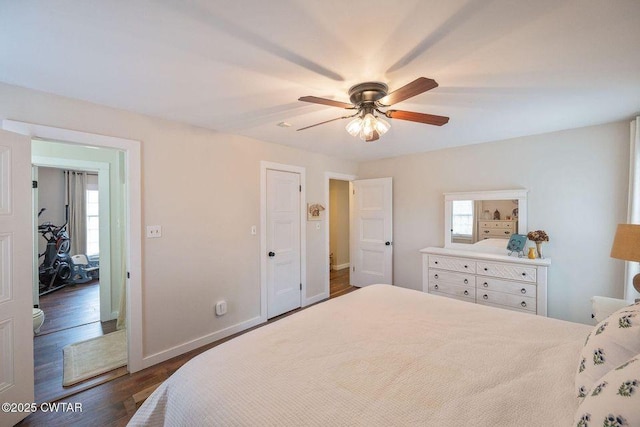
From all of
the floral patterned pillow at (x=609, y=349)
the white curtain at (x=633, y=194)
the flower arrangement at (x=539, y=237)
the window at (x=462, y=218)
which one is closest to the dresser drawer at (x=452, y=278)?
the window at (x=462, y=218)

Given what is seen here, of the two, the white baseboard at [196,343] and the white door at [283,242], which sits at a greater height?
the white door at [283,242]

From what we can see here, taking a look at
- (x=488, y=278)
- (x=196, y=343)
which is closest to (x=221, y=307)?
(x=196, y=343)

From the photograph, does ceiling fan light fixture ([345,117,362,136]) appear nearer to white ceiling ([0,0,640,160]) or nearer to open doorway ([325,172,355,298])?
white ceiling ([0,0,640,160])

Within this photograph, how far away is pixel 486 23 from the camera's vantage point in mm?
1220

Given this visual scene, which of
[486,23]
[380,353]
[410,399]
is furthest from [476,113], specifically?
[410,399]

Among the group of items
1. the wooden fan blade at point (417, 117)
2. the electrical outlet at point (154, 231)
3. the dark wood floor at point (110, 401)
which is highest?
the wooden fan blade at point (417, 117)

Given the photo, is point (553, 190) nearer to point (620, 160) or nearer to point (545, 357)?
point (620, 160)

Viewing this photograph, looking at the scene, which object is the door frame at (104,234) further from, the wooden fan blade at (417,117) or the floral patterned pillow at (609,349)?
the floral patterned pillow at (609,349)

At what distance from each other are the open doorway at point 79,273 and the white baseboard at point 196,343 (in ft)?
0.71

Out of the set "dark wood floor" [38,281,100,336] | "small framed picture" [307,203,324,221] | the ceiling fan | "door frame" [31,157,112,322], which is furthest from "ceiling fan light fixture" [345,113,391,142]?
"dark wood floor" [38,281,100,336]

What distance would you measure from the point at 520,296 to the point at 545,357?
77.1 inches

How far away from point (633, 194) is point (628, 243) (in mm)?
1085

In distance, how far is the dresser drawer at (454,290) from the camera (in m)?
3.18

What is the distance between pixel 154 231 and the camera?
2.42m
